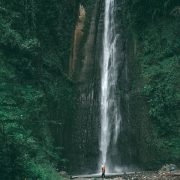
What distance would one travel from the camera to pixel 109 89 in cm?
3106

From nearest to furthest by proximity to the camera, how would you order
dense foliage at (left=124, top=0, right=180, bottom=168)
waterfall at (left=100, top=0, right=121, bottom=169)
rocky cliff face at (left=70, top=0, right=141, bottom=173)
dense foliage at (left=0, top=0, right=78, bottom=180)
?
dense foliage at (left=0, top=0, right=78, bottom=180) < dense foliage at (left=124, top=0, right=180, bottom=168) < rocky cliff face at (left=70, top=0, right=141, bottom=173) < waterfall at (left=100, top=0, right=121, bottom=169)

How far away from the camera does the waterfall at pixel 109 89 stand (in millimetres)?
29348

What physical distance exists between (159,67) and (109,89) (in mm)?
3630

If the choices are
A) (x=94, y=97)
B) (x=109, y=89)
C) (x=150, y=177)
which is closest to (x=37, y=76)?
(x=94, y=97)

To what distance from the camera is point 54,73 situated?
29906mm

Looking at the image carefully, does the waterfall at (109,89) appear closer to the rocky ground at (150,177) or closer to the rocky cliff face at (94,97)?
the rocky cliff face at (94,97)

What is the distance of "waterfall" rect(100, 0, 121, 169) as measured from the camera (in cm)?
2935

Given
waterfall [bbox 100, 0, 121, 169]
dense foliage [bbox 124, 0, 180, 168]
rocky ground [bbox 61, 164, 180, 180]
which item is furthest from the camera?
waterfall [bbox 100, 0, 121, 169]

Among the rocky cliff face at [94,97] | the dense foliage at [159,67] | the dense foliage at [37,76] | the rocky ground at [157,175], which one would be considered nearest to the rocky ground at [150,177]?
the rocky ground at [157,175]

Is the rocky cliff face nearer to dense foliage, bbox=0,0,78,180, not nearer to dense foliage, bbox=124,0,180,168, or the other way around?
dense foliage, bbox=0,0,78,180

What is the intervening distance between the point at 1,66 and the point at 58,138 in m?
5.52

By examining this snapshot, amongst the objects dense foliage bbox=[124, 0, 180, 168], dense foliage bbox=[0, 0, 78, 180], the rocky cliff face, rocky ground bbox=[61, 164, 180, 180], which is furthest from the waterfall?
rocky ground bbox=[61, 164, 180, 180]

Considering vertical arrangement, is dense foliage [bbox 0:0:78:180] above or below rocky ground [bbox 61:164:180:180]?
above

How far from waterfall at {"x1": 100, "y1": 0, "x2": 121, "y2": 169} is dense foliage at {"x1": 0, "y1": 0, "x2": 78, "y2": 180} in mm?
2200
